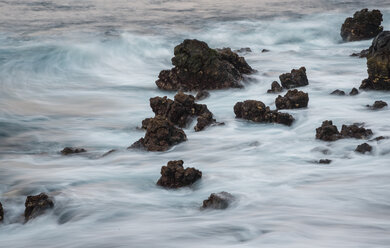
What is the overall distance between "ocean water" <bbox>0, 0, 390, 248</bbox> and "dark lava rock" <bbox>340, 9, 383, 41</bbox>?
698 mm

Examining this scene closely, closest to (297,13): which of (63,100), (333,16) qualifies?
(333,16)

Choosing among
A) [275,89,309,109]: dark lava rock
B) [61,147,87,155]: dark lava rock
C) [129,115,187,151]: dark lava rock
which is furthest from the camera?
[275,89,309,109]: dark lava rock

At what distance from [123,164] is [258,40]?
14972 millimetres

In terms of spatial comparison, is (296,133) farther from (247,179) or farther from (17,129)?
(17,129)

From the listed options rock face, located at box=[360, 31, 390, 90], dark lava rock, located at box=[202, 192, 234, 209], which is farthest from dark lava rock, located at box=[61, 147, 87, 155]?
rock face, located at box=[360, 31, 390, 90]

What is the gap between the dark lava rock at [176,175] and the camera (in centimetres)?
665

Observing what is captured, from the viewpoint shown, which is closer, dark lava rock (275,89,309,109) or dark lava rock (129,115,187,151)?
dark lava rock (129,115,187,151)

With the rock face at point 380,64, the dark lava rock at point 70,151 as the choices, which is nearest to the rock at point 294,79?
the rock face at point 380,64

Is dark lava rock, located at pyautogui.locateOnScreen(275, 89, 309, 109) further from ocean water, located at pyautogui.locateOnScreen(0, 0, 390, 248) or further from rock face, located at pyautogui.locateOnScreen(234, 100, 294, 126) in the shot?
rock face, located at pyautogui.locateOnScreen(234, 100, 294, 126)

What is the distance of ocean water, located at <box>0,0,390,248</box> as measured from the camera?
16.3ft

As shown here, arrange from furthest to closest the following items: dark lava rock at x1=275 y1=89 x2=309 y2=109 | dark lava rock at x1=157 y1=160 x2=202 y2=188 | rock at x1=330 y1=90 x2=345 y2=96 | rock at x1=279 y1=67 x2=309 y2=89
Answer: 1. rock at x1=279 y1=67 x2=309 y2=89
2. rock at x1=330 y1=90 x2=345 y2=96
3. dark lava rock at x1=275 y1=89 x2=309 y2=109
4. dark lava rock at x1=157 y1=160 x2=202 y2=188

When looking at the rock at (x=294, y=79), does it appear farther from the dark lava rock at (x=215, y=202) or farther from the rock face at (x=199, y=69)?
the dark lava rock at (x=215, y=202)

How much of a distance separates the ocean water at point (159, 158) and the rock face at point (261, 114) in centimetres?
16

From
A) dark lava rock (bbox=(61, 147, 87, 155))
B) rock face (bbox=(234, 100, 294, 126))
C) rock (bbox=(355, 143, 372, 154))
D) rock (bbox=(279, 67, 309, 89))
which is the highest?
rock (bbox=(279, 67, 309, 89))
